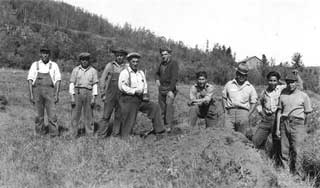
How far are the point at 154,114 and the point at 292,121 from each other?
2.68 meters

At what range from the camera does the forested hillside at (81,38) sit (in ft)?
131

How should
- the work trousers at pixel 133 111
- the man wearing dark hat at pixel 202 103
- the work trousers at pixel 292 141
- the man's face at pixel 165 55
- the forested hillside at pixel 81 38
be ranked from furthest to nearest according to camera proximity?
the forested hillside at pixel 81 38 → the man's face at pixel 165 55 → the man wearing dark hat at pixel 202 103 → the work trousers at pixel 133 111 → the work trousers at pixel 292 141

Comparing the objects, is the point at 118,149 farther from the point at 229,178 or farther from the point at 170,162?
the point at 229,178

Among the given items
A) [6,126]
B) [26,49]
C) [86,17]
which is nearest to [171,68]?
[6,126]

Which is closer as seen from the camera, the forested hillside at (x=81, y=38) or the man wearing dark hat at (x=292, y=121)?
the man wearing dark hat at (x=292, y=121)

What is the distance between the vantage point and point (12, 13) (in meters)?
52.6

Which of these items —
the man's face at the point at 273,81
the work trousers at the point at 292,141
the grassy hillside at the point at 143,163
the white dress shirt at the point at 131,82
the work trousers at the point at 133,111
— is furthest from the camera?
the work trousers at the point at 133,111

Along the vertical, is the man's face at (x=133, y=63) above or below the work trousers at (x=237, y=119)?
above

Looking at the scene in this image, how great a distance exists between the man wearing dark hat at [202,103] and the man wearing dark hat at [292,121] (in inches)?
56.4

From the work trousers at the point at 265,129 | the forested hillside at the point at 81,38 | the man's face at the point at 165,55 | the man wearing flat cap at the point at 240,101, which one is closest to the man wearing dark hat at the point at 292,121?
the work trousers at the point at 265,129

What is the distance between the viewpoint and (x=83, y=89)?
8.15 meters

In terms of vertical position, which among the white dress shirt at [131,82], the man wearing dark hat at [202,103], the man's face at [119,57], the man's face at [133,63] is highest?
the man's face at [119,57]

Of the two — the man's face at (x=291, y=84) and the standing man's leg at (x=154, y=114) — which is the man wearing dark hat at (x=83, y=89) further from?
the man's face at (x=291, y=84)

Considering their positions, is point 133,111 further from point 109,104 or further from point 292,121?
point 292,121
